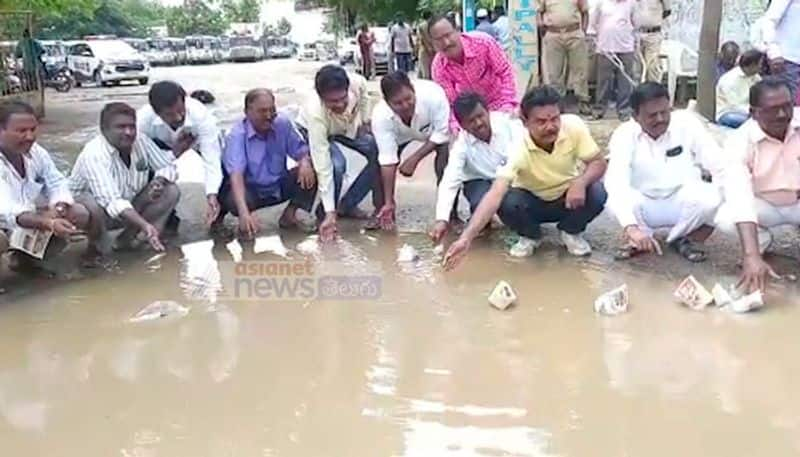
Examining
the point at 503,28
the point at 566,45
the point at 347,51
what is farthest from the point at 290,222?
the point at 347,51

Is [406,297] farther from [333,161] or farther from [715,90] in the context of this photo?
[715,90]

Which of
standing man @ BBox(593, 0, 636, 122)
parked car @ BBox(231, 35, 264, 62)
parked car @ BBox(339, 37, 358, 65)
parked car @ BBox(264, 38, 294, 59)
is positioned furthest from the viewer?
parked car @ BBox(264, 38, 294, 59)

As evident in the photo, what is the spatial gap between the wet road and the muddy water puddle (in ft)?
0.03

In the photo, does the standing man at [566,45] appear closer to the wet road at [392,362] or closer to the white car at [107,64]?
the wet road at [392,362]

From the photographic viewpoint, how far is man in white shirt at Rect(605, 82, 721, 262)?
4.43 m

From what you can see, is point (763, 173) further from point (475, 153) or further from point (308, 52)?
point (308, 52)

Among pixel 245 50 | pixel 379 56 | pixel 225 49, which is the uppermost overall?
pixel 379 56

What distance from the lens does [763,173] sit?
14.4 feet

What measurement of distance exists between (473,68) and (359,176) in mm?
966

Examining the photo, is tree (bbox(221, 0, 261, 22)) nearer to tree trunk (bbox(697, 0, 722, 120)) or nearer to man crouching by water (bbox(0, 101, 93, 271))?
tree trunk (bbox(697, 0, 722, 120))

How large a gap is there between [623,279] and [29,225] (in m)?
2.86

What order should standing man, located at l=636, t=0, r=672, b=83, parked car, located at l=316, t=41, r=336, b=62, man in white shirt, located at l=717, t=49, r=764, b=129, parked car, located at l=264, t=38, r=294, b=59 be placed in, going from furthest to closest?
parked car, located at l=264, t=38, r=294, b=59, parked car, located at l=316, t=41, r=336, b=62, standing man, located at l=636, t=0, r=672, b=83, man in white shirt, located at l=717, t=49, r=764, b=129

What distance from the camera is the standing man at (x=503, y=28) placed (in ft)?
31.4

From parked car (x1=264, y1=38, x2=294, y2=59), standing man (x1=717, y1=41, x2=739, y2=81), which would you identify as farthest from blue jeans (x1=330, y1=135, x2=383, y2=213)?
parked car (x1=264, y1=38, x2=294, y2=59)
